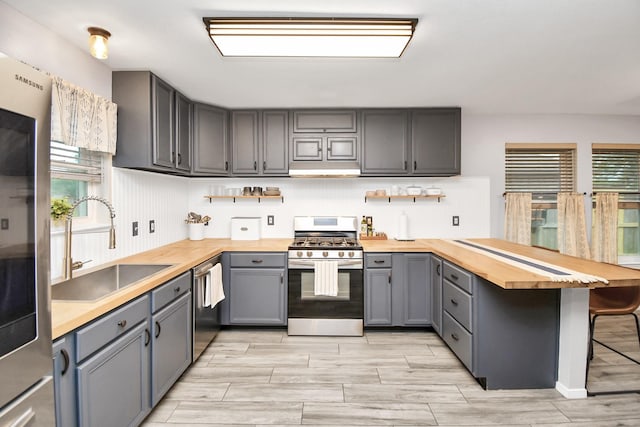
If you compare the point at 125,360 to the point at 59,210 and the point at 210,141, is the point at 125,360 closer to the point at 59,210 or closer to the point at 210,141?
the point at 59,210

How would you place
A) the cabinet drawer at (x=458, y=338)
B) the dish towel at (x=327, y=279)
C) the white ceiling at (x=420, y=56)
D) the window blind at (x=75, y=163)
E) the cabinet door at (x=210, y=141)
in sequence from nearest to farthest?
the white ceiling at (x=420, y=56), the window blind at (x=75, y=163), the cabinet drawer at (x=458, y=338), the dish towel at (x=327, y=279), the cabinet door at (x=210, y=141)

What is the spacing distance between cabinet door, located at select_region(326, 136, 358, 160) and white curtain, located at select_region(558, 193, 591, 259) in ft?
8.26

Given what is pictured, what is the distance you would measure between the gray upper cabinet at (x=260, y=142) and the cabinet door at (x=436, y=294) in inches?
71.7

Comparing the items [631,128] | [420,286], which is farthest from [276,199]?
[631,128]

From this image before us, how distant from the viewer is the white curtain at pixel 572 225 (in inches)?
144

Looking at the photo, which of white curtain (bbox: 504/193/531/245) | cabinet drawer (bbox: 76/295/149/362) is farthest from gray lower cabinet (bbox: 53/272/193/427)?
white curtain (bbox: 504/193/531/245)

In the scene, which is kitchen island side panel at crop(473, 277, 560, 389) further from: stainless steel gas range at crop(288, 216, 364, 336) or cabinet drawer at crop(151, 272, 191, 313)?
cabinet drawer at crop(151, 272, 191, 313)

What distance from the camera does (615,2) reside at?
5.57 feet

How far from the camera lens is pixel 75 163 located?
2201mm

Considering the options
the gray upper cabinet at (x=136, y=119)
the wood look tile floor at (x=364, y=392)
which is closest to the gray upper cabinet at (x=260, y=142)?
the gray upper cabinet at (x=136, y=119)

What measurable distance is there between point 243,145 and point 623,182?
465cm

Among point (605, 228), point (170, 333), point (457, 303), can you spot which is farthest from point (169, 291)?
point (605, 228)

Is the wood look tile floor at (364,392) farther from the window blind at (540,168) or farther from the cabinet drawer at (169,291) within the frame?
the window blind at (540,168)

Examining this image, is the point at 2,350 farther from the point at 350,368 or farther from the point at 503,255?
the point at 503,255
